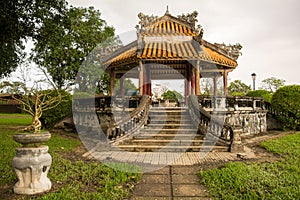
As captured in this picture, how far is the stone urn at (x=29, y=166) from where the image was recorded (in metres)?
4.40

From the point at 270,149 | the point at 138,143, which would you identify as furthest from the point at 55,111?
the point at 270,149

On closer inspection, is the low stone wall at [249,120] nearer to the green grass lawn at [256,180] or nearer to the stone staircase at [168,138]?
the stone staircase at [168,138]

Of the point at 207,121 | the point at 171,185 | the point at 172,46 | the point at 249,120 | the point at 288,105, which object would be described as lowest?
the point at 171,185

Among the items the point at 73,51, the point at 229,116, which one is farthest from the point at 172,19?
the point at 73,51

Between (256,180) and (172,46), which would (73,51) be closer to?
(172,46)

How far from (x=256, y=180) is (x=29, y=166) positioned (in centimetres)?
492

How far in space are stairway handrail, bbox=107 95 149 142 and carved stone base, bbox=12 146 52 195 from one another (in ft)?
14.4

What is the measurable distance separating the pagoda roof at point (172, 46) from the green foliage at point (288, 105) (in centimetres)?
397

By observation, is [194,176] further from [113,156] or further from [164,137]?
[164,137]

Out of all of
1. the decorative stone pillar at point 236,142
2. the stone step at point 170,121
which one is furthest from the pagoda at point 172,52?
the decorative stone pillar at point 236,142

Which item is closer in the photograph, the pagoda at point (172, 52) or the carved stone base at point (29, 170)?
the carved stone base at point (29, 170)

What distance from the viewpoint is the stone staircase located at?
8.64 metres

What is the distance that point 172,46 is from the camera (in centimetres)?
1344

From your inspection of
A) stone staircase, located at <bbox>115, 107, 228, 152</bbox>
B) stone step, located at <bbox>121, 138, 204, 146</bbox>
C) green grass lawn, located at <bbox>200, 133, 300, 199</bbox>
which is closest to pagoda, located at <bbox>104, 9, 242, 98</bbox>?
stone staircase, located at <bbox>115, 107, 228, 152</bbox>
